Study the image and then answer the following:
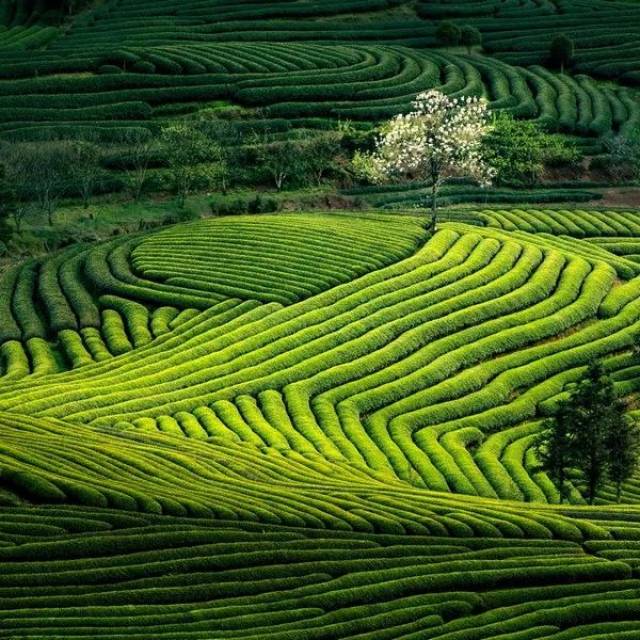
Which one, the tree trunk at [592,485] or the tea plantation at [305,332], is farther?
the tree trunk at [592,485]

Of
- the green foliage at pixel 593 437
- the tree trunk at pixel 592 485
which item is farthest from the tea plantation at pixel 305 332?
the tree trunk at pixel 592 485

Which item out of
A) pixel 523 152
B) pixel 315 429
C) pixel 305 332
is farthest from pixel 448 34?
pixel 315 429

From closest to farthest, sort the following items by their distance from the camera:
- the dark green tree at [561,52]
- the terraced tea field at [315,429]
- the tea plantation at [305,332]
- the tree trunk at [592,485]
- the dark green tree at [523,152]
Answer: the terraced tea field at [315,429] → the tea plantation at [305,332] → the tree trunk at [592,485] → the dark green tree at [523,152] → the dark green tree at [561,52]

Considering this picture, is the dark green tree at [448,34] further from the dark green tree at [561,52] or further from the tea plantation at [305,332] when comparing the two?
the dark green tree at [561,52]

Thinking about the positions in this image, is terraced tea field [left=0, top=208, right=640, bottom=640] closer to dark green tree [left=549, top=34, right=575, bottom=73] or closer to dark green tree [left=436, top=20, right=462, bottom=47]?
dark green tree [left=549, top=34, right=575, bottom=73]

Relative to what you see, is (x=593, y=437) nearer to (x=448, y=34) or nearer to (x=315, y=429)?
(x=315, y=429)

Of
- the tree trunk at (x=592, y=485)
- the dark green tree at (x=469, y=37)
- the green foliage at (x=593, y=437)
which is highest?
the dark green tree at (x=469, y=37)

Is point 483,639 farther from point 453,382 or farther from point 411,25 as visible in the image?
point 411,25
